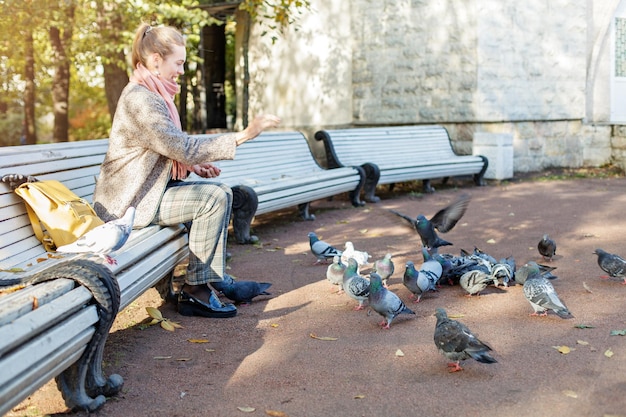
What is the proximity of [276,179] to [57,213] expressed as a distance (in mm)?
5271

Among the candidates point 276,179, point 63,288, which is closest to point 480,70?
point 276,179

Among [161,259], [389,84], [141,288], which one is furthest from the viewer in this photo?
[389,84]

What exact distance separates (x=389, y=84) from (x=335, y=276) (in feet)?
30.2

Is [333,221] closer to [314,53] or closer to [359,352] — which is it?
[359,352]

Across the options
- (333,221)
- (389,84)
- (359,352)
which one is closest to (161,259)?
(359,352)

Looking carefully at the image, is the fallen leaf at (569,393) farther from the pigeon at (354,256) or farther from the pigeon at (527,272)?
the pigeon at (354,256)

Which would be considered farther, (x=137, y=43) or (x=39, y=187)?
(x=137, y=43)

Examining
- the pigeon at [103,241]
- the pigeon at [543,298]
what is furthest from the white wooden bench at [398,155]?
the pigeon at [103,241]

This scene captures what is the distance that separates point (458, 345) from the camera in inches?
160

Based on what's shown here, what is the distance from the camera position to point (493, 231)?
28.3 ft

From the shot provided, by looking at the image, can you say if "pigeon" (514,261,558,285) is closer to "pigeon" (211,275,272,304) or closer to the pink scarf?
"pigeon" (211,275,272,304)

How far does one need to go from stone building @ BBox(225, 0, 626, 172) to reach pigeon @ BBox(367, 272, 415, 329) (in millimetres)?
9377

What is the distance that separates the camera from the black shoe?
5.41 meters

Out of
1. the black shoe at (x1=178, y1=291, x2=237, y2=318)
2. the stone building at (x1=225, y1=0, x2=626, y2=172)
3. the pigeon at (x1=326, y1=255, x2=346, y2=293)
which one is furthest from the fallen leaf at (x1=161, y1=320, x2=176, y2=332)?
the stone building at (x1=225, y1=0, x2=626, y2=172)
